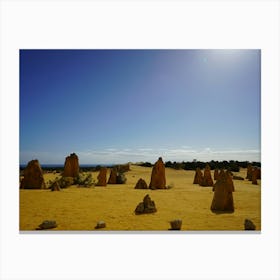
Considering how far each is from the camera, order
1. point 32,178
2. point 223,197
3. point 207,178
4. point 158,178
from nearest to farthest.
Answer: point 223,197
point 32,178
point 158,178
point 207,178

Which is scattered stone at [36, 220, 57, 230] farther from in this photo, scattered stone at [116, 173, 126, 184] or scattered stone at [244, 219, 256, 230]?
scattered stone at [116, 173, 126, 184]

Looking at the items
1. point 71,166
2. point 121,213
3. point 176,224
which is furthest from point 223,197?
point 71,166

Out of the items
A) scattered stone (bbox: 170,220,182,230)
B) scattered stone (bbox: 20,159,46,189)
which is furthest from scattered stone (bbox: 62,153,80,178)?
scattered stone (bbox: 170,220,182,230)

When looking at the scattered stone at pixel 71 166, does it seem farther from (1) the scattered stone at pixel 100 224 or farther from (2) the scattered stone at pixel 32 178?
(1) the scattered stone at pixel 100 224

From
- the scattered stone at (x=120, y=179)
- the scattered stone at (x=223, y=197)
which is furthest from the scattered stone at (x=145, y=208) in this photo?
the scattered stone at (x=120, y=179)

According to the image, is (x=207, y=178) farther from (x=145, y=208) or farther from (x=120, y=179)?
(x=145, y=208)

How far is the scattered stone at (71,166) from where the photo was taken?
1308cm
